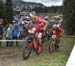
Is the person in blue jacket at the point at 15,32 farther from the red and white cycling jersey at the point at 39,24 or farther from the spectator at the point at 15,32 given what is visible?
the red and white cycling jersey at the point at 39,24

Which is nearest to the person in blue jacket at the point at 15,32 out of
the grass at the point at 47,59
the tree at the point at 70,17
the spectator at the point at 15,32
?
the spectator at the point at 15,32

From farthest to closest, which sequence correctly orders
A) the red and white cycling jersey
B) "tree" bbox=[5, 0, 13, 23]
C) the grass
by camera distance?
"tree" bbox=[5, 0, 13, 23] < the red and white cycling jersey < the grass

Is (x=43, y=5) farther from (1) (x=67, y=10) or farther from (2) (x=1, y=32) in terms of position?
(2) (x=1, y=32)

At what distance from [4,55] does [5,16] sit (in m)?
9.52

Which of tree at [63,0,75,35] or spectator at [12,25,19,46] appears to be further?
tree at [63,0,75,35]

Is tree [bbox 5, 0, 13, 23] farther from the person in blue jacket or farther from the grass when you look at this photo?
the grass

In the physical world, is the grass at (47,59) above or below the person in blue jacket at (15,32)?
below

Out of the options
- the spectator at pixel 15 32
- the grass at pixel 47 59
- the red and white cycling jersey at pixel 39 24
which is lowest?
the grass at pixel 47 59

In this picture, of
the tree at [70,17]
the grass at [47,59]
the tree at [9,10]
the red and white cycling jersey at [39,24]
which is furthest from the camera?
the tree at [70,17]

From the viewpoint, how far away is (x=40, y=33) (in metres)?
13.9

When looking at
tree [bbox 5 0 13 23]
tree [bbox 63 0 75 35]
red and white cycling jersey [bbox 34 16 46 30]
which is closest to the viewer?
red and white cycling jersey [bbox 34 16 46 30]

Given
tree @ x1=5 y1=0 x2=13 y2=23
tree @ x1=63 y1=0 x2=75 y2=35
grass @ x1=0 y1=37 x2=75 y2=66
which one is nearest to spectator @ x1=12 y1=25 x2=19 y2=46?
grass @ x1=0 y1=37 x2=75 y2=66

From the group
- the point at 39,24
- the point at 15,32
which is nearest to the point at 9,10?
the point at 15,32

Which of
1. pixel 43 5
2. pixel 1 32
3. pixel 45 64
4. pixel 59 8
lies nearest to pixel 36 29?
pixel 45 64
